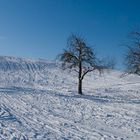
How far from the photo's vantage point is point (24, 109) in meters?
19.1

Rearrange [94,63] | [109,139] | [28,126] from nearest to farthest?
[109,139] → [28,126] → [94,63]

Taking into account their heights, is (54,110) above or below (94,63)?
below

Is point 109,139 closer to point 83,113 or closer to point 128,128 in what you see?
point 128,128

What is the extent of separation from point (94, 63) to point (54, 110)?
48.6ft

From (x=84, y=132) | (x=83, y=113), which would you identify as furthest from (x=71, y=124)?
(x=83, y=113)

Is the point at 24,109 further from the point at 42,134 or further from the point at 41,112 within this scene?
the point at 42,134

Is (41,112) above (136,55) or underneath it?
underneath

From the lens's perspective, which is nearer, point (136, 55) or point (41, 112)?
point (41, 112)

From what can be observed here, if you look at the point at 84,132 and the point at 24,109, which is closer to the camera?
the point at 84,132

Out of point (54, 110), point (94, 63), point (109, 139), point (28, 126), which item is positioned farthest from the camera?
point (94, 63)

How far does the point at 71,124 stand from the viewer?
47.3ft

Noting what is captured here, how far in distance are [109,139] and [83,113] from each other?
21.9 ft

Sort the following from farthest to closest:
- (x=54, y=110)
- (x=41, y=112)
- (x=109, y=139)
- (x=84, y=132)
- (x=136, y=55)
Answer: (x=136, y=55) → (x=54, y=110) → (x=41, y=112) → (x=84, y=132) → (x=109, y=139)

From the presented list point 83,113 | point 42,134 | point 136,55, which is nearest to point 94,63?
point 136,55
